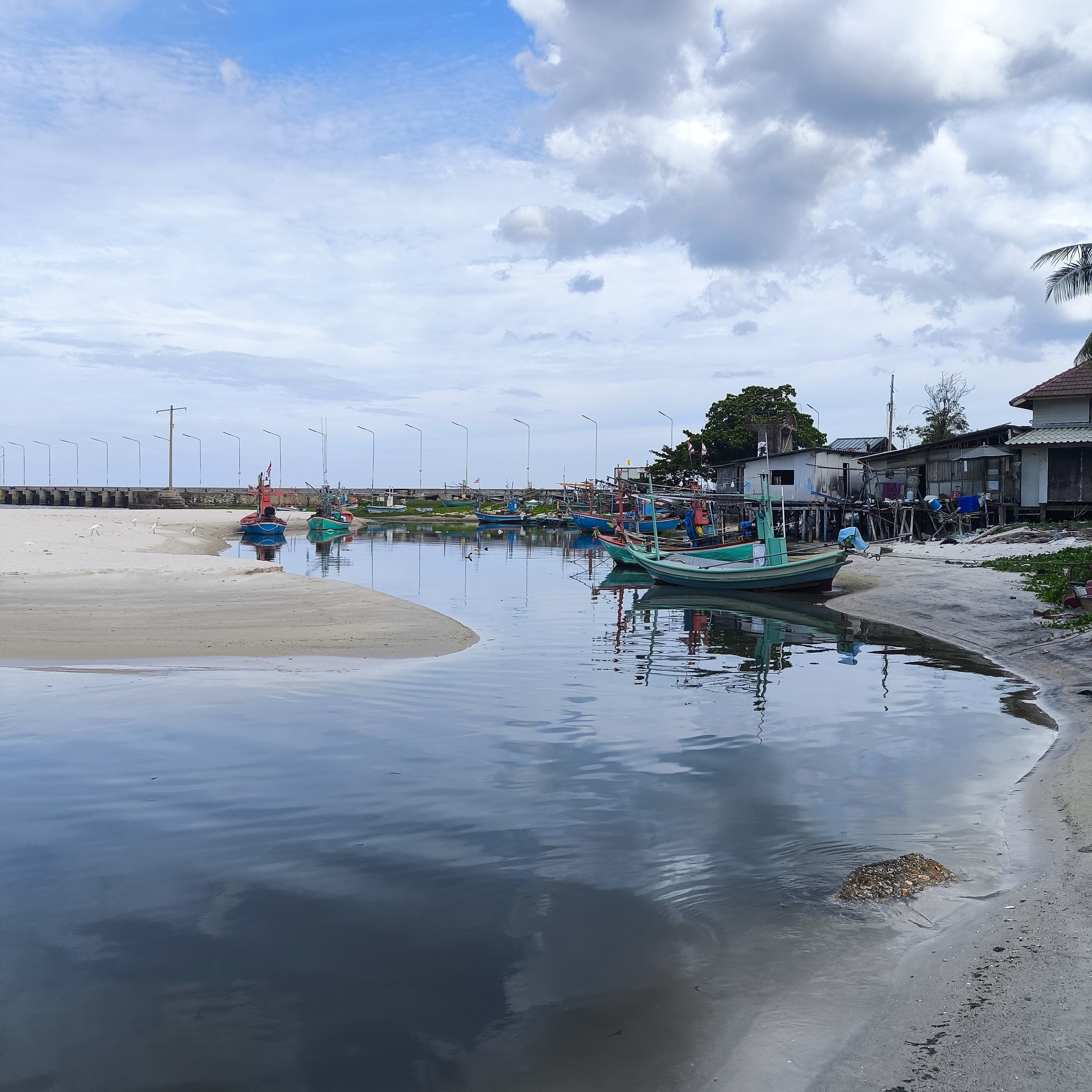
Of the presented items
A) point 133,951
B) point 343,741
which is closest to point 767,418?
point 343,741

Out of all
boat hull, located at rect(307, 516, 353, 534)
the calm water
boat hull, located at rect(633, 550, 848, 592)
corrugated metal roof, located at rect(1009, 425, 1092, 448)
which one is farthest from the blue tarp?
boat hull, located at rect(307, 516, 353, 534)

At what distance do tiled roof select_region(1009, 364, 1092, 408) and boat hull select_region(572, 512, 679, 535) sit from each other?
22.4 meters

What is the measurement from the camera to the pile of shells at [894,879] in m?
8.17

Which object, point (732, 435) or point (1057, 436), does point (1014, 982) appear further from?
point (732, 435)

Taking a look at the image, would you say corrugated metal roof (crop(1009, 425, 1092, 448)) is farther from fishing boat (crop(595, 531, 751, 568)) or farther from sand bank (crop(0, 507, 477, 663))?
sand bank (crop(0, 507, 477, 663))

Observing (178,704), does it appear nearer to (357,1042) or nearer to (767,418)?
(357,1042)

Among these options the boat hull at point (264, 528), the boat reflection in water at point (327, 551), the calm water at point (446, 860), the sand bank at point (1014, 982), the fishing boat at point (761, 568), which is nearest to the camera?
the sand bank at point (1014, 982)

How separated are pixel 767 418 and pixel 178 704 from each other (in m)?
76.9

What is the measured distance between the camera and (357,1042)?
615 centimetres

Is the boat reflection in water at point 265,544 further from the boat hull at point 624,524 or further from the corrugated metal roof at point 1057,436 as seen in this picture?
the corrugated metal roof at point 1057,436

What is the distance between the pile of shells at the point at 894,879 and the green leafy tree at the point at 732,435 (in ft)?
250

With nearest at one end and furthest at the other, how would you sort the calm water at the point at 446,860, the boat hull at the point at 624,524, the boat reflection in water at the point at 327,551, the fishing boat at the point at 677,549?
the calm water at the point at 446,860 < the fishing boat at the point at 677,549 < the boat reflection in water at the point at 327,551 < the boat hull at the point at 624,524

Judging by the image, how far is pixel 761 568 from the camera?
119ft

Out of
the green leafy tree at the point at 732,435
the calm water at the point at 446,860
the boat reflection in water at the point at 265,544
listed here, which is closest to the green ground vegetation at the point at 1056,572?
the calm water at the point at 446,860
